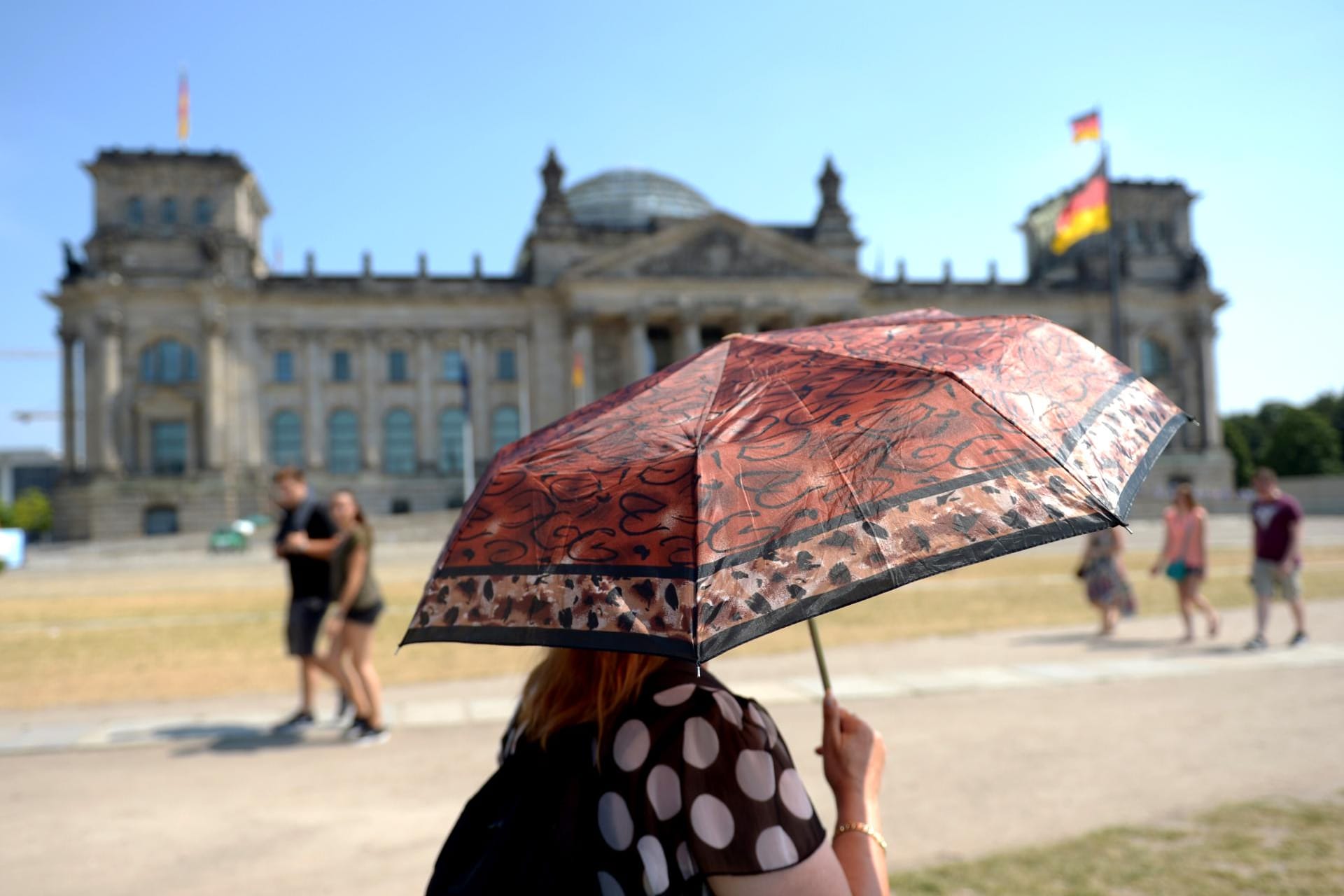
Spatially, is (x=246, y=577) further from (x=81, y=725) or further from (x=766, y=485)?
(x=766, y=485)

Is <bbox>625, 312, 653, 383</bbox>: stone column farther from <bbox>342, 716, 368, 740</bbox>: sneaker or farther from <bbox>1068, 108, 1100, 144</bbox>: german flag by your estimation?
<bbox>342, 716, 368, 740</bbox>: sneaker

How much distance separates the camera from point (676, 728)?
1.96 meters

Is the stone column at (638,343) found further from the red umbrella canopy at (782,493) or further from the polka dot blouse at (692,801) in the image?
the polka dot blouse at (692,801)

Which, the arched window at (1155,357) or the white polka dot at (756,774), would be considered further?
the arched window at (1155,357)

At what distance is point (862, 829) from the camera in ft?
7.48

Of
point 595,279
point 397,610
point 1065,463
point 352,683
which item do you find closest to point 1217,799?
point 1065,463

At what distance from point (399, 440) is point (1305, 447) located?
6942 cm

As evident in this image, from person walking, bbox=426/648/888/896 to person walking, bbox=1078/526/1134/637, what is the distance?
40.3 ft

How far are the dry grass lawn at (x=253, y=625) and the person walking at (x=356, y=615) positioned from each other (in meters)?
1.42

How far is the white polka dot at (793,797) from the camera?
193 centimetres

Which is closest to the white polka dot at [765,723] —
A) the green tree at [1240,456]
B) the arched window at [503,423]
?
the arched window at [503,423]

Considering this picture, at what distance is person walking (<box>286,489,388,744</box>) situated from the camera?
27.7ft

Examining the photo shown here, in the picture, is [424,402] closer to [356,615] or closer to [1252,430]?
[356,615]

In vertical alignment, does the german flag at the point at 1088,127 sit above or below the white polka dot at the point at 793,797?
above
